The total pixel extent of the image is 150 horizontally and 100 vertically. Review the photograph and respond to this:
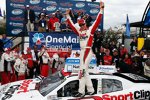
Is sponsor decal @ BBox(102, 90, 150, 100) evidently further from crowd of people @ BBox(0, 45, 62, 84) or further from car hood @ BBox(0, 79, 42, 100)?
crowd of people @ BBox(0, 45, 62, 84)

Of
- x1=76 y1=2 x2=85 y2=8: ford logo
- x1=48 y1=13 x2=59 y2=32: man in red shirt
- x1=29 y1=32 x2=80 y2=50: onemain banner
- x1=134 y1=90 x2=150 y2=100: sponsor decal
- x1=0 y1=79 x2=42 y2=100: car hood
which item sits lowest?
x1=134 y1=90 x2=150 y2=100: sponsor decal

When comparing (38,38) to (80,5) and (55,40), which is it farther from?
(80,5)

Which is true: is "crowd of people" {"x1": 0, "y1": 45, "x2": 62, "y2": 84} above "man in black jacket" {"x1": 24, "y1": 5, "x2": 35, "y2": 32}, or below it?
below

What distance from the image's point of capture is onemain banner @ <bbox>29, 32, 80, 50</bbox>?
40.9 ft

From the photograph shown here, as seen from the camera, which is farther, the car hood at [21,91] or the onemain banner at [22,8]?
the onemain banner at [22,8]

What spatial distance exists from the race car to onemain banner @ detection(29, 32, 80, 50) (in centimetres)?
524

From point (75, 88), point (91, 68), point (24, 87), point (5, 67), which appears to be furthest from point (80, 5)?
point (75, 88)

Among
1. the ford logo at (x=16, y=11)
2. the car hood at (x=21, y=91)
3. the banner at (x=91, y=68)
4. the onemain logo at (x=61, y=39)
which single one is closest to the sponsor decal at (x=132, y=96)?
the banner at (x=91, y=68)

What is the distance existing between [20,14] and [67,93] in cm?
1057

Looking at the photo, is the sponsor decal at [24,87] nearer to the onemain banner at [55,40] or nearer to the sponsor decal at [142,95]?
the sponsor decal at [142,95]

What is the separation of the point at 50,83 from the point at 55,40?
19.3 ft

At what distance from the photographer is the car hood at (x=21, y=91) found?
6.44 metres

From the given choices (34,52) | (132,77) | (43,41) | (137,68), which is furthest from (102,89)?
(43,41)

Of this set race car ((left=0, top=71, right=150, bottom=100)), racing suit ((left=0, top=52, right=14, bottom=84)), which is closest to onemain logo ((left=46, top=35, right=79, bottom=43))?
racing suit ((left=0, top=52, right=14, bottom=84))
